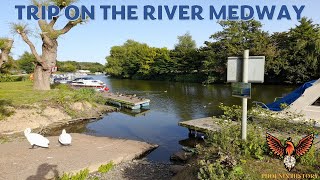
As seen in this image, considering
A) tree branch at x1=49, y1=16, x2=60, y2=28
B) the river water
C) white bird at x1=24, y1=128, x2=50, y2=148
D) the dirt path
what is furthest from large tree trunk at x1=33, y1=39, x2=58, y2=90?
white bird at x1=24, y1=128, x2=50, y2=148

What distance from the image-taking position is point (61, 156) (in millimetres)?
10719

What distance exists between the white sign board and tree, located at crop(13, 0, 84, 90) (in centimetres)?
2097

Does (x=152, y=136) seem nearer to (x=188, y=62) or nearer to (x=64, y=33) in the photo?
(x=64, y=33)

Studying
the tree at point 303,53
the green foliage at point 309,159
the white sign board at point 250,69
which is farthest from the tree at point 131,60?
the green foliage at point 309,159

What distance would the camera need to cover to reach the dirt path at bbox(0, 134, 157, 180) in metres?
9.23

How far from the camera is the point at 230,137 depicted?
6441mm

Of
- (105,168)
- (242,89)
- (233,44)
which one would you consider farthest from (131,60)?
(242,89)

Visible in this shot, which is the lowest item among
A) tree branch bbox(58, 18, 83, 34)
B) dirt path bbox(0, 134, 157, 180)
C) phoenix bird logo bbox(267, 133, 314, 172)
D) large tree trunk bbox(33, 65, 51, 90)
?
dirt path bbox(0, 134, 157, 180)

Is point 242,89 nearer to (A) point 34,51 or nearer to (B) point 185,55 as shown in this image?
(A) point 34,51

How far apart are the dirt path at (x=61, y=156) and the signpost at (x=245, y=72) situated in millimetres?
6186

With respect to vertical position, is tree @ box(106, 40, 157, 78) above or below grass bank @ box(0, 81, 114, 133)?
above

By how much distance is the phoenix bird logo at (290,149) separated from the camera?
214 inches

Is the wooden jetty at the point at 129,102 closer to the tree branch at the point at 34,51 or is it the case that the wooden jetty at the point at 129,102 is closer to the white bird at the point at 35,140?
the tree branch at the point at 34,51

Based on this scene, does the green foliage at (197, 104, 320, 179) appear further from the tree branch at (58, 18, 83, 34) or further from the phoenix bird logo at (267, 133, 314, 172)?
the tree branch at (58, 18, 83, 34)
